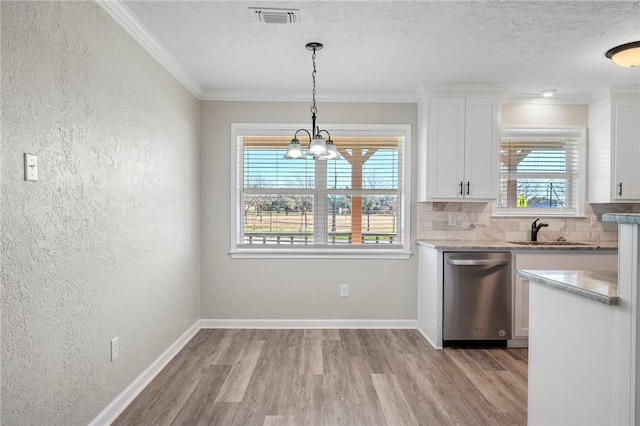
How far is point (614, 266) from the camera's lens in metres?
3.49

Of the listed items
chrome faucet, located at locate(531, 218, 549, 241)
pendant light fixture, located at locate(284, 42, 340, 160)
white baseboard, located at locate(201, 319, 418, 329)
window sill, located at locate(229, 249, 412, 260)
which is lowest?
white baseboard, located at locate(201, 319, 418, 329)

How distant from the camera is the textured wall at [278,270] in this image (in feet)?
13.0

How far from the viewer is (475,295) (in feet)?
11.1

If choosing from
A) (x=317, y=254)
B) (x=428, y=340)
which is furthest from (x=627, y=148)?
(x=317, y=254)

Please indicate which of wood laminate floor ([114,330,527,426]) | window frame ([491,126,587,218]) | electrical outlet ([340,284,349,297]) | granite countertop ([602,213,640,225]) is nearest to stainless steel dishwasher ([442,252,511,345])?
wood laminate floor ([114,330,527,426])

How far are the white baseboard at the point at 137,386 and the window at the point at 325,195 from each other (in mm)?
1159

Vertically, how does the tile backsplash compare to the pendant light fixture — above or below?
below

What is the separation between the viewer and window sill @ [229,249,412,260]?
3.96 m

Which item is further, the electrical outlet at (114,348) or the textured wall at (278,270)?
the textured wall at (278,270)

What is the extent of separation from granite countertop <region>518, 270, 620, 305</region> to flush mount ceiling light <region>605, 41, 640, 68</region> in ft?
6.17

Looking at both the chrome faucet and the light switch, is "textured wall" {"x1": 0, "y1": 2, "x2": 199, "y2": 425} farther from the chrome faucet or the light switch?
the chrome faucet

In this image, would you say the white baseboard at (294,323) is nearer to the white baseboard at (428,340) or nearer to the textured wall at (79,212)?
the white baseboard at (428,340)

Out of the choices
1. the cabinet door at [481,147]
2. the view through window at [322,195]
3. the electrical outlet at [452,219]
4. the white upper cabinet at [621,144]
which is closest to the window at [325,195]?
the view through window at [322,195]

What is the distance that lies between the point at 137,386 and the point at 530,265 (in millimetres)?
3382
